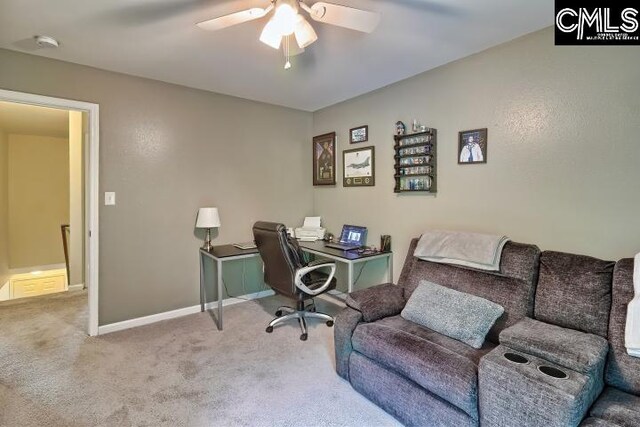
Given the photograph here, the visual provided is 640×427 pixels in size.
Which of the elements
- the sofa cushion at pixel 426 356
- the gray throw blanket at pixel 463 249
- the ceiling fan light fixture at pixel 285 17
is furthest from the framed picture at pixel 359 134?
the sofa cushion at pixel 426 356

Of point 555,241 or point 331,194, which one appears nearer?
point 555,241

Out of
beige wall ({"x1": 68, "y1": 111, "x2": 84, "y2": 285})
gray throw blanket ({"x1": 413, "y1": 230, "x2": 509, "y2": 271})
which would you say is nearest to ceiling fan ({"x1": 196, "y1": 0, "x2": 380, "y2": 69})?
gray throw blanket ({"x1": 413, "y1": 230, "x2": 509, "y2": 271})

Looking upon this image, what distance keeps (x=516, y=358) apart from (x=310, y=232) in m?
2.64

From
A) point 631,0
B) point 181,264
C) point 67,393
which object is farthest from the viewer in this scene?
point 181,264

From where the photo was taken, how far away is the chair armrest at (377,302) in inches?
83.8

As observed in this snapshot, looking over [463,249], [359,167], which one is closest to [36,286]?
[359,167]

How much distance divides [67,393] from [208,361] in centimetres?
83

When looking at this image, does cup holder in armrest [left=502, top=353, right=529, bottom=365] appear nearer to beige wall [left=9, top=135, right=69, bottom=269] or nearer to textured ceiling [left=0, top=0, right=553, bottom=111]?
textured ceiling [left=0, top=0, right=553, bottom=111]

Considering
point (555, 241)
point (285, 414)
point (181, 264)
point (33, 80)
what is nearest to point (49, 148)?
point (33, 80)

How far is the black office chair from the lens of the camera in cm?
265

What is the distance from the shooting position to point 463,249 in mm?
2209

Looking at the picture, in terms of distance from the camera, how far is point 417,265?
2.44 meters

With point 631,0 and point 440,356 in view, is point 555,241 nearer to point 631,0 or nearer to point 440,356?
point 440,356

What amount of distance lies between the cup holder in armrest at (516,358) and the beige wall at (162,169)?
2.84 m
